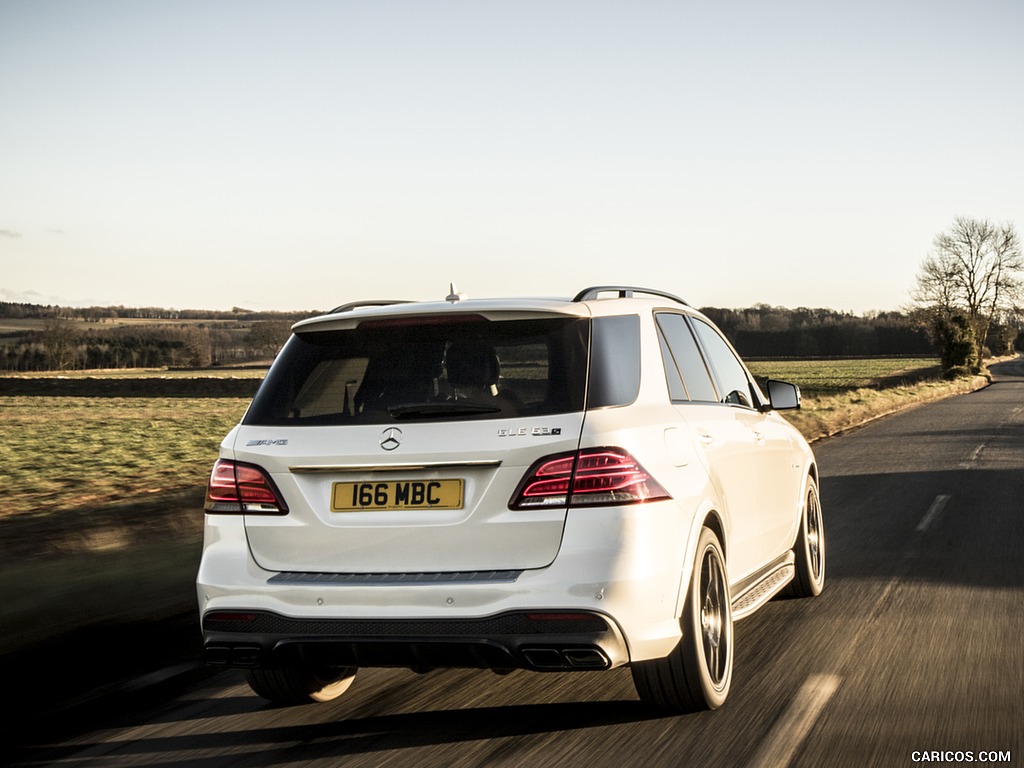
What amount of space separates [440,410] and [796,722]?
6.15 feet

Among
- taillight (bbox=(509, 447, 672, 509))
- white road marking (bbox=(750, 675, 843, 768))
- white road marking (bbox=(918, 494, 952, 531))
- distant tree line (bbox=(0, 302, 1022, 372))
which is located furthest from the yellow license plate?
distant tree line (bbox=(0, 302, 1022, 372))

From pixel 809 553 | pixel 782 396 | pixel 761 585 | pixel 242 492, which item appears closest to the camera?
pixel 242 492

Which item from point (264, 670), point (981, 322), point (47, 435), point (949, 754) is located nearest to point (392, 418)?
point (264, 670)

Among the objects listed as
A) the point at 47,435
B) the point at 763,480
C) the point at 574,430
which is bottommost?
the point at 47,435

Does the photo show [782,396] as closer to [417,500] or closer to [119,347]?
[417,500]

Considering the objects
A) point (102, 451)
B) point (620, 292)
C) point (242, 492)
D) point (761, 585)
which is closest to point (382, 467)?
point (242, 492)

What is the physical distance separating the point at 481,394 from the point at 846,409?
26.9 m

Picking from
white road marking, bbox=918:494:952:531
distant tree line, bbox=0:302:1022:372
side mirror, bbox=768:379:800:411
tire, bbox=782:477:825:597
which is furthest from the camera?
distant tree line, bbox=0:302:1022:372

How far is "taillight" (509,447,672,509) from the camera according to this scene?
4.05 metres

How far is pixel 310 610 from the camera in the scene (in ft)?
13.7

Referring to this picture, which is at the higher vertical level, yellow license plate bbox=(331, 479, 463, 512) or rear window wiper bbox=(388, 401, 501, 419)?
rear window wiper bbox=(388, 401, 501, 419)

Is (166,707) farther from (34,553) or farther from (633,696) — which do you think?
(34,553)

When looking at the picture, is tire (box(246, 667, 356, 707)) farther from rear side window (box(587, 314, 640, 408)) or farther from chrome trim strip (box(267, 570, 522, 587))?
rear side window (box(587, 314, 640, 408))

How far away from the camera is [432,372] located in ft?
14.6
